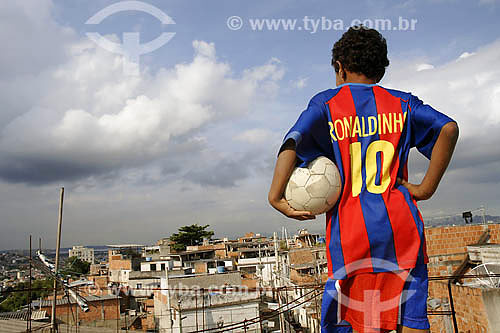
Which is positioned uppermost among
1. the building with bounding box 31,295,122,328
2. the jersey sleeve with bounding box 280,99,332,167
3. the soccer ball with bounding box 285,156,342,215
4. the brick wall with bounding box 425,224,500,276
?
the jersey sleeve with bounding box 280,99,332,167

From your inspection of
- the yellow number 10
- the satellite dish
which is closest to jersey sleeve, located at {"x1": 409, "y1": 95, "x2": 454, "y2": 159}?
the yellow number 10

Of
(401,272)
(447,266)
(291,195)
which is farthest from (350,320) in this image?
(447,266)

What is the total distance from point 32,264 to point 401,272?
12.4 meters

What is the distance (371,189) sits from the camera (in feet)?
5.56

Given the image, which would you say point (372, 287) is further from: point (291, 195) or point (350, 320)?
point (291, 195)

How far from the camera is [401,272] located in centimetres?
167

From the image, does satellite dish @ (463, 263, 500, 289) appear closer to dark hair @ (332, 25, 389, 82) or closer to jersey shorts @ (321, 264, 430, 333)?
jersey shorts @ (321, 264, 430, 333)

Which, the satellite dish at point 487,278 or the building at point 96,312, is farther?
the building at point 96,312

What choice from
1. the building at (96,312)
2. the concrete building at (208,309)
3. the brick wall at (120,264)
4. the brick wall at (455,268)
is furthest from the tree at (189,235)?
the brick wall at (455,268)

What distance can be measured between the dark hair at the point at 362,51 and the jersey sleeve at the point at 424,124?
0.74 feet

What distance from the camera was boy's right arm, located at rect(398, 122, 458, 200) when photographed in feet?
5.46

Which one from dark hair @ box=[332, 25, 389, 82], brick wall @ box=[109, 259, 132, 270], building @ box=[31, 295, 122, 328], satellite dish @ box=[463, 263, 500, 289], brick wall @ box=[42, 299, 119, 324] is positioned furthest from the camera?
brick wall @ box=[109, 259, 132, 270]

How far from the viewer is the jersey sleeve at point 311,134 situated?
1.67 m
